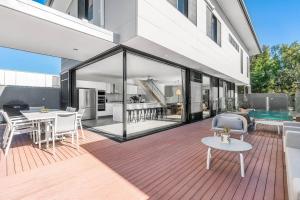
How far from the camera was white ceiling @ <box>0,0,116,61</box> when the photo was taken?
3.21 meters

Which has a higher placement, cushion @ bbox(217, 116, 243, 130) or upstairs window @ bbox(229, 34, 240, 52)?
upstairs window @ bbox(229, 34, 240, 52)

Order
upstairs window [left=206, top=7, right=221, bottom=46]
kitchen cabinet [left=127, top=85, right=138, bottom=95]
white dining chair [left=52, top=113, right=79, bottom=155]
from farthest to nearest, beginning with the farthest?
kitchen cabinet [left=127, top=85, right=138, bottom=95], upstairs window [left=206, top=7, right=221, bottom=46], white dining chair [left=52, top=113, right=79, bottom=155]

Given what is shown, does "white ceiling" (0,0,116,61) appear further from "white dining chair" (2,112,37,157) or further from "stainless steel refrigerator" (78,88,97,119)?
"stainless steel refrigerator" (78,88,97,119)

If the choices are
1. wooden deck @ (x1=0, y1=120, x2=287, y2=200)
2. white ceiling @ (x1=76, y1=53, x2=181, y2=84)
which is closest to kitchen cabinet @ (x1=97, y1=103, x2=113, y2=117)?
white ceiling @ (x1=76, y1=53, x2=181, y2=84)

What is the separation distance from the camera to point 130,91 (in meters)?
13.9

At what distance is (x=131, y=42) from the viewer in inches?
176

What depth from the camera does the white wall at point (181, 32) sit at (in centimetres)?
422

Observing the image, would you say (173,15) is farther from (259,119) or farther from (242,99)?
(242,99)

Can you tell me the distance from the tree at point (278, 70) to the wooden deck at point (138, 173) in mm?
21344

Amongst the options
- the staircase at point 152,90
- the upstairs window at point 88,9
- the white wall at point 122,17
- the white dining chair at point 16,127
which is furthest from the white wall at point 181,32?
the staircase at point 152,90

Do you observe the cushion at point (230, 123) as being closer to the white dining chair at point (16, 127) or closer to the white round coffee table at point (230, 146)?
the white round coffee table at point (230, 146)

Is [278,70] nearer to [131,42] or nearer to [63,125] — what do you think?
[131,42]

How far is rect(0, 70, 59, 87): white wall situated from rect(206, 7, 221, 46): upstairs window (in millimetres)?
9692

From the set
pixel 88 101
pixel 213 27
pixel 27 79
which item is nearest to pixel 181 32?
pixel 213 27
